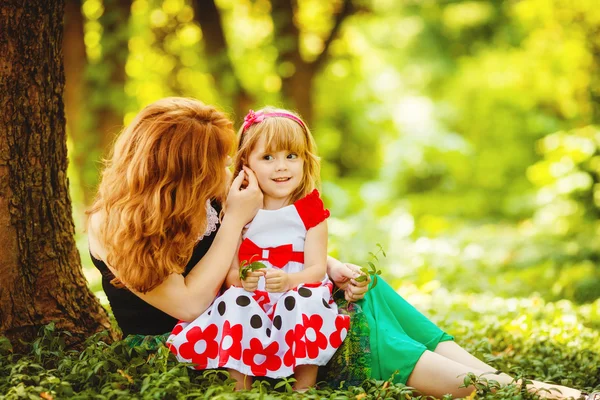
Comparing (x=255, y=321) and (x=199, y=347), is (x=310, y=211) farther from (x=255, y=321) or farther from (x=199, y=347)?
(x=199, y=347)

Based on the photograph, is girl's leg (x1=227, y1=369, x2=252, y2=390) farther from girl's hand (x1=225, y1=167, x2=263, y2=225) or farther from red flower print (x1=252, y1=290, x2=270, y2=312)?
girl's hand (x1=225, y1=167, x2=263, y2=225)

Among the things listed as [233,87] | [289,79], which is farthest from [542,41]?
[233,87]

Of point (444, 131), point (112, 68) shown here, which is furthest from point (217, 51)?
point (444, 131)

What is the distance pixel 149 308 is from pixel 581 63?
33.5 feet

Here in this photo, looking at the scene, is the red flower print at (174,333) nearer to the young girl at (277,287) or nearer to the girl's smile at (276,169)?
the young girl at (277,287)

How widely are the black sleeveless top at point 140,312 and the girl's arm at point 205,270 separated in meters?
0.15

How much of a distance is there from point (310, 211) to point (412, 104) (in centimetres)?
1430

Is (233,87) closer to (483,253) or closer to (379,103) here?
(483,253)

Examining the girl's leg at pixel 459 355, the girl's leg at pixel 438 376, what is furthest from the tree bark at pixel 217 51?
the girl's leg at pixel 438 376

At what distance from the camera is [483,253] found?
8.57 metres

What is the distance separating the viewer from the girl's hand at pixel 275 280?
2.85 meters

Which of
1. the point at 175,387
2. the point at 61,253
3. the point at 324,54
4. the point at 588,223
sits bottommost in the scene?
the point at 175,387

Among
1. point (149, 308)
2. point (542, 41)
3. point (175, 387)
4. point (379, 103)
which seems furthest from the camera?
point (379, 103)

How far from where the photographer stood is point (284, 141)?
10.2 ft
